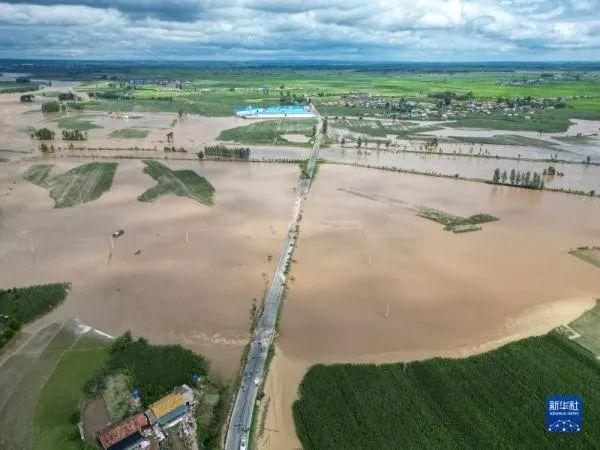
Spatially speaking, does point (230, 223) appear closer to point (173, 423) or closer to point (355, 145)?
point (173, 423)

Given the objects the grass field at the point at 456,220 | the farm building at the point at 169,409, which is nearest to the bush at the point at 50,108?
the grass field at the point at 456,220

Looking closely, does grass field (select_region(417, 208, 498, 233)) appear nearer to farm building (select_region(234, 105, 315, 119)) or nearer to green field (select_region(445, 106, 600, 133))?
green field (select_region(445, 106, 600, 133))

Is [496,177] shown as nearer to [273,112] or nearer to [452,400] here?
[452,400]

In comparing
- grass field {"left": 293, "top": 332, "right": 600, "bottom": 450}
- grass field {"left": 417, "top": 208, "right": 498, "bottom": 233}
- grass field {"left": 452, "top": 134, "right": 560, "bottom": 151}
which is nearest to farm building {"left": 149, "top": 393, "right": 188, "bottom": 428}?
grass field {"left": 293, "top": 332, "right": 600, "bottom": 450}

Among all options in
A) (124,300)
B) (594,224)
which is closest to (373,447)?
(124,300)

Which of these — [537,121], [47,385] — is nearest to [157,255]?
[47,385]

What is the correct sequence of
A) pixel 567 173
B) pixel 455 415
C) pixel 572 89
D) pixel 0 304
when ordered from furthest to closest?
pixel 572 89, pixel 567 173, pixel 0 304, pixel 455 415

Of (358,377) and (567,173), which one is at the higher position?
(567,173)
